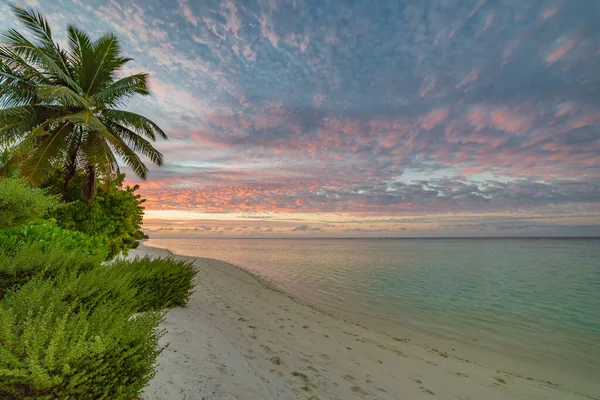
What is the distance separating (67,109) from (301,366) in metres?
18.7

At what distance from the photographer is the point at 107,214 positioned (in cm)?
1608

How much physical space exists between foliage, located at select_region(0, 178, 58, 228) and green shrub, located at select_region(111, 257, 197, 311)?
4.63 meters

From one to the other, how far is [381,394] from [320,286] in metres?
15.9

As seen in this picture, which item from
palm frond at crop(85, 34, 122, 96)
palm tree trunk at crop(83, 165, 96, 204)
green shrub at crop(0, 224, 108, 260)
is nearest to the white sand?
green shrub at crop(0, 224, 108, 260)

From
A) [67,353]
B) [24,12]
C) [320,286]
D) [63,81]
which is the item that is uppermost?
[24,12]

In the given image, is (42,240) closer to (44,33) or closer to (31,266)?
(31,266)

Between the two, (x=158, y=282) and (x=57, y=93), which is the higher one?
(x=57, y=93)

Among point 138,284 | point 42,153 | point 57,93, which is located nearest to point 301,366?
point 138,284

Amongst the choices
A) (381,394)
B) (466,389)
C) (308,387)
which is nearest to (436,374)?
(466,389)

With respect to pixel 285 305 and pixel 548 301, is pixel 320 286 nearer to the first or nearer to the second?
pixel 285 305

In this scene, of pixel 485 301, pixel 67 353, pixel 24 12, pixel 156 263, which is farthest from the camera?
pixel 485 301

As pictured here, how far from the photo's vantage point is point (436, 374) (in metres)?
6.58

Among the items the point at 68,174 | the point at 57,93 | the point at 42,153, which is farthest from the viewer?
the point at 68,174

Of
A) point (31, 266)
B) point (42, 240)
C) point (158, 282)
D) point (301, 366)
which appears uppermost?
point (42, 240)
